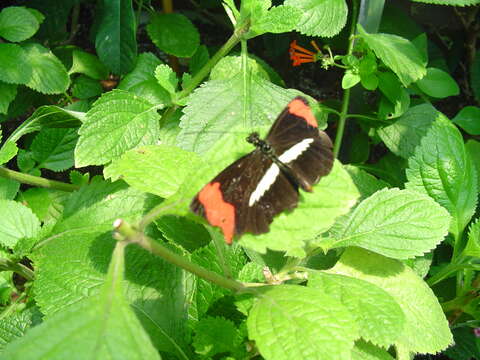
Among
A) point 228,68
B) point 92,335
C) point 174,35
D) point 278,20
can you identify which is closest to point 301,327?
point 92,335

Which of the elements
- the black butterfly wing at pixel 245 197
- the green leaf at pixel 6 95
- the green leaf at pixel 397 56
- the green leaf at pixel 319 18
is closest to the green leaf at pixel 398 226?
the black butterfly wing at pixel 245 197

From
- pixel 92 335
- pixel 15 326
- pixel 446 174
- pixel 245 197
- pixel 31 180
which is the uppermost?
pixel 245 197

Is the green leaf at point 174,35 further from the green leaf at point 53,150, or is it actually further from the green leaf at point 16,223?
the green leaf at point 16,223

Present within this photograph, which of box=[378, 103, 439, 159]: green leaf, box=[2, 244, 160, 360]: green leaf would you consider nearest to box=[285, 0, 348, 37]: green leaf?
box=[378, 103, 439, 159]: green leaf

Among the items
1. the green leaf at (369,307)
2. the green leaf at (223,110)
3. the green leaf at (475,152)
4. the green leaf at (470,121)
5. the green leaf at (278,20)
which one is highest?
A: the green leaf at (278,20)

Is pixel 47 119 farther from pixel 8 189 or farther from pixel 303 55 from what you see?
pixel 303 55

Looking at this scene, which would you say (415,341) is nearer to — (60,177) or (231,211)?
(231,211)
